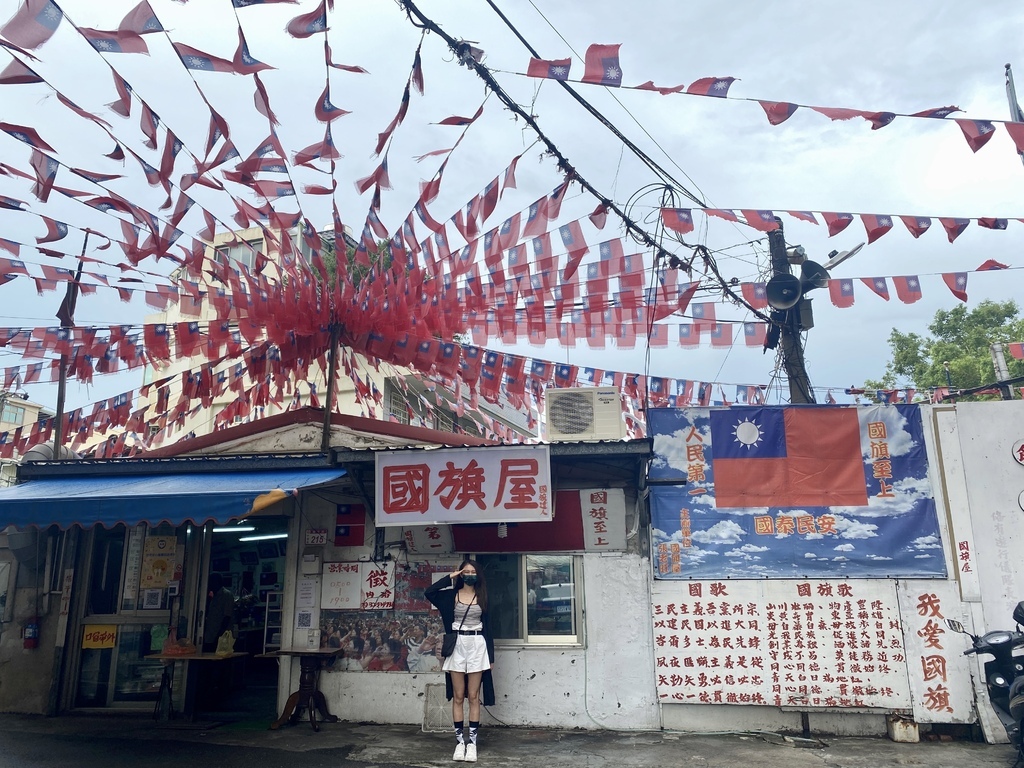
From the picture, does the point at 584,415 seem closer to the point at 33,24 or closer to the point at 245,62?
the point at 245,62

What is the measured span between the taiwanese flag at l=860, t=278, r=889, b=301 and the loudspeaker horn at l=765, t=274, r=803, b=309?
0.78m

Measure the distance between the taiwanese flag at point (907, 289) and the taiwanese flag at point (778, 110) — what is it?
335cm

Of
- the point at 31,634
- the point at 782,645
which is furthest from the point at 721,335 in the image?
Answer: the point at 31,634

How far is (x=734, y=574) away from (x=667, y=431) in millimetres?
1748

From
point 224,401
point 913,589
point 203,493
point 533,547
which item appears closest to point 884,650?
point 913,589

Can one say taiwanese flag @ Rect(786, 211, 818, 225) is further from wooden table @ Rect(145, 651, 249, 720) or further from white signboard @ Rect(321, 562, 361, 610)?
wooden table @ Rect(145, 651, 249, 720)

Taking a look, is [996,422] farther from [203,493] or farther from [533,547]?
[203,493]

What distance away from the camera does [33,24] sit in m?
4.38

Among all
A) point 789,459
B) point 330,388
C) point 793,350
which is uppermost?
point 793,350

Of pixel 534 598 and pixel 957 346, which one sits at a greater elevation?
pixel 957 346

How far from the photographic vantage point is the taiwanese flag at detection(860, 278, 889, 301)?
8.35m

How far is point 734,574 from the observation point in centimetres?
784

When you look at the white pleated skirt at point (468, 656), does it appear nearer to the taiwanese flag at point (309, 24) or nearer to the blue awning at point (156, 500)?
the blue awning at point (156, 500)

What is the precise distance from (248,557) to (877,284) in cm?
1086
